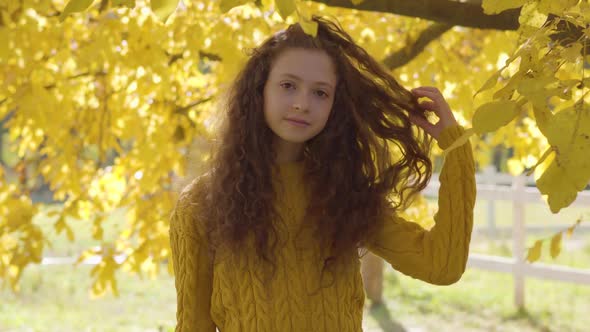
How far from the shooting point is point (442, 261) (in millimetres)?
1795

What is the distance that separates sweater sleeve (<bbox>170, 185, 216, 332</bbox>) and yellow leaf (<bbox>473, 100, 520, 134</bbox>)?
3.12 ft

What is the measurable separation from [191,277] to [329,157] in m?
0.41

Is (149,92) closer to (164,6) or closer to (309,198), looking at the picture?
(309,198)

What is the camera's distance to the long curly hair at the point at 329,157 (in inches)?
73.0

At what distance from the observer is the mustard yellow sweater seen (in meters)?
1.79

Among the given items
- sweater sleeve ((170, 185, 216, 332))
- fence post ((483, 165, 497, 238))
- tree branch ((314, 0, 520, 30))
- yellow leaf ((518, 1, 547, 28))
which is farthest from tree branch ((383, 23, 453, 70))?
fence post ((483, 165, 497, 238))

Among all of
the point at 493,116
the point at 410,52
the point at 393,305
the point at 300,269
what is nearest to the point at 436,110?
the point at 300,269

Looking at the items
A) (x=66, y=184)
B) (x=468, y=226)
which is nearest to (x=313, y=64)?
(x=468, y=226)

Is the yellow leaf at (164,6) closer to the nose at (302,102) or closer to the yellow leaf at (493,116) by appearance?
the yellow leaf at (493,116)

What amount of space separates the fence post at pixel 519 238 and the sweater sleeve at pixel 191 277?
489 centimetres

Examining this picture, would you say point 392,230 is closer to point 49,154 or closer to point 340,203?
point 340,203

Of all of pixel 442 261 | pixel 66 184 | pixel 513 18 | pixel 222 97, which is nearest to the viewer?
pixel 442 261

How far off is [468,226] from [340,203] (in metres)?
0.29

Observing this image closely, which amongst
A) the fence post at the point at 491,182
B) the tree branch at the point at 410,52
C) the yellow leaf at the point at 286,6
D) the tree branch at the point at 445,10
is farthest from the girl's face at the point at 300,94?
the fence post at the point at 491,182
